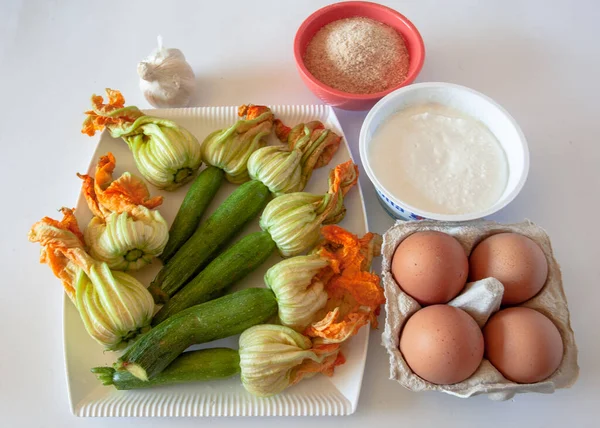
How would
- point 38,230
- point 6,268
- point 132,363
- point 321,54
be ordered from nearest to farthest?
point 132,363
point 38,230
point 6,268
point 321,54

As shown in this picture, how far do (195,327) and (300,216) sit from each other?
314 millimetres

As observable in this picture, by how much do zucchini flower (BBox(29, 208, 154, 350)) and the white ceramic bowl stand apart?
56 cm

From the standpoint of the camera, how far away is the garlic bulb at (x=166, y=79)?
49.8 inches

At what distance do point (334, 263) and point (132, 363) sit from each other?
43cm

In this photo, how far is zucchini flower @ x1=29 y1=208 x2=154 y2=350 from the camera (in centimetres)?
97

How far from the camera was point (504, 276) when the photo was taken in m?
0.95

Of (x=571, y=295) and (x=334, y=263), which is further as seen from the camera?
(x=571, y=295)

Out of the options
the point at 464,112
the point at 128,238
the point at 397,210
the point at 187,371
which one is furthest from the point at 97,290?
the point at 464,112

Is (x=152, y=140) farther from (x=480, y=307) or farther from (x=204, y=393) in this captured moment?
(x=480, y=307)

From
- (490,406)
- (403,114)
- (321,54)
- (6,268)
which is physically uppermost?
(321,54)

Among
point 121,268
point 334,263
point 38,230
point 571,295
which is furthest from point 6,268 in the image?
point 571,295

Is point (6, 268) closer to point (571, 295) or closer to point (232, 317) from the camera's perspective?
point (232, 317)

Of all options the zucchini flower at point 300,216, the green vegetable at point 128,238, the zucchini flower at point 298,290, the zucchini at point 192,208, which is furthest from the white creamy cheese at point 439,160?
the green vegetable at point 128,238

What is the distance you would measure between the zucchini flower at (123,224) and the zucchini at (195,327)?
165 millimetres
